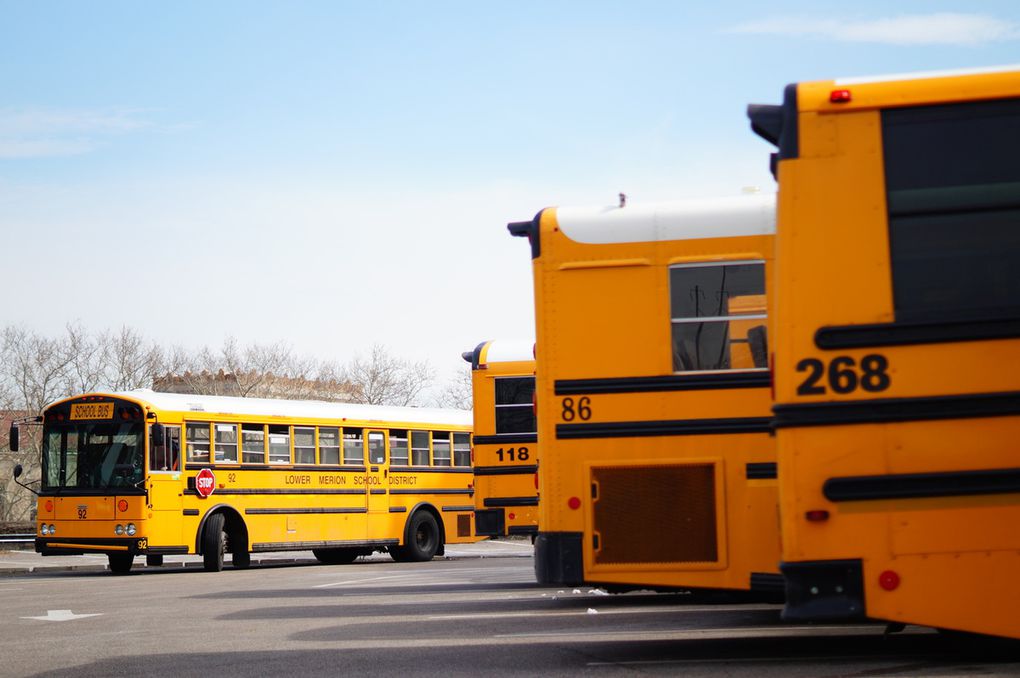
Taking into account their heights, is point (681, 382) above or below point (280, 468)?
above

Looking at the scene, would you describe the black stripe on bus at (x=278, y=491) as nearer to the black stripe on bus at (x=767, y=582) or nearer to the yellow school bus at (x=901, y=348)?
the black stripe on bus at (x=767, y=582)

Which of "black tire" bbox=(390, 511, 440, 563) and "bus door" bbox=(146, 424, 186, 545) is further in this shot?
"black tire" bbox=(390, 511, 440, 563)

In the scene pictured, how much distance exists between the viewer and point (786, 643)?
9.66 metres

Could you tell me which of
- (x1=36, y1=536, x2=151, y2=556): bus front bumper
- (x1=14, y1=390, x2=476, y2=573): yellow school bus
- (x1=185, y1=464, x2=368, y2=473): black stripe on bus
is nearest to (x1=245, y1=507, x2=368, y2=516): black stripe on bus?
(x1=14, y1=390, x2=476, y2=573): yellow school bus

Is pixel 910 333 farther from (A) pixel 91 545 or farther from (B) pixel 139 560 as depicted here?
(B) pixel 139 560

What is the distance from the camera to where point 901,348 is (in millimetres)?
6961

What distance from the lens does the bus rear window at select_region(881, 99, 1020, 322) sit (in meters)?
6.96

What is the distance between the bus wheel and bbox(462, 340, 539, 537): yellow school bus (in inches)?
288

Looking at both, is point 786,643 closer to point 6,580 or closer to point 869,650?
point 869,650

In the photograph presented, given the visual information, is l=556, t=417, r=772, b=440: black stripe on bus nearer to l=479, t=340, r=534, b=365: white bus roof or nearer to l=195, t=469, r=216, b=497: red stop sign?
l=479, t=340, r=534, b=365: white bus roof

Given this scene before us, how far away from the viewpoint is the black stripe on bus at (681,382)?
9422mm

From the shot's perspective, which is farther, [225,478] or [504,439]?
[225,478]

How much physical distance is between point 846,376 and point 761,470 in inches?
93.5

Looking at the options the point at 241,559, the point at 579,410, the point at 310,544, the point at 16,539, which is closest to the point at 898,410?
the point at 579,410
